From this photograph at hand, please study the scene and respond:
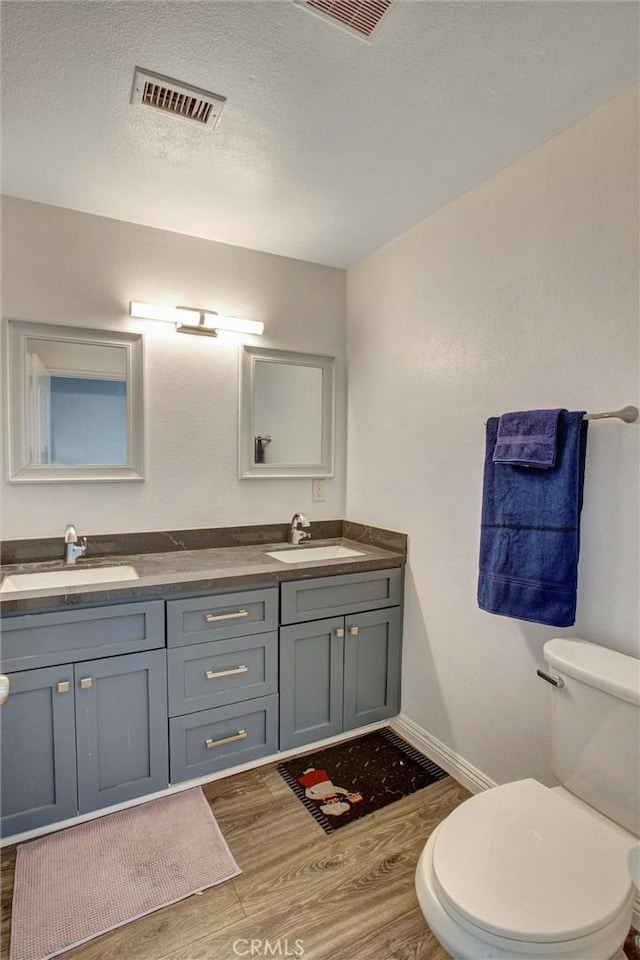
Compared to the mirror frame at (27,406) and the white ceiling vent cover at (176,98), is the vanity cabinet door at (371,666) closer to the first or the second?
the mirror frame at (27,406)

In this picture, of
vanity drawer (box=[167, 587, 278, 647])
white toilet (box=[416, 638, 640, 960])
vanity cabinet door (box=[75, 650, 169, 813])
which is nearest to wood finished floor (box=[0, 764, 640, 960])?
vanity cabinet door (box=[75, 650, 169, 813])

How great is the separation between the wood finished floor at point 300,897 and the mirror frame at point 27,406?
53.3 inches

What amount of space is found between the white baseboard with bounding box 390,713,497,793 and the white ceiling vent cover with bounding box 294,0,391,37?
7.89 feet

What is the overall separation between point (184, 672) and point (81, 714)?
364 millimetres

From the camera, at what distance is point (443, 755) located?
207cm

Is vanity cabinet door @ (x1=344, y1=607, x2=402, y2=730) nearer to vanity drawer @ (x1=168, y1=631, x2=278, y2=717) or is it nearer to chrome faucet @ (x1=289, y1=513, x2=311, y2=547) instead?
vanity drawer @ (x1=168, y1=631, x2=278, y2=717)

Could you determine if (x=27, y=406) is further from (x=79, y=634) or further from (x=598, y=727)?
(x=598, y=727)

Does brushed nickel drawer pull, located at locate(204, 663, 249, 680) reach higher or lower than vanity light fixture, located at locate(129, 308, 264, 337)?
lower

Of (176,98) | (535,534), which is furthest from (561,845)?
(176,98)

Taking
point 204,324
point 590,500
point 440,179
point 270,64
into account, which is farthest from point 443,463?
point 270,64

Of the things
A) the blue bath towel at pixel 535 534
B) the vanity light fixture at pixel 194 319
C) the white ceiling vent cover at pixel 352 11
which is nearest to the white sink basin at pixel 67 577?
the vanity light fixture at pixel 194 319

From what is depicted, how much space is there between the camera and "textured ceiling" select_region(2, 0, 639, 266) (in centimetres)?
120

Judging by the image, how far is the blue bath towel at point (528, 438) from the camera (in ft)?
4.97

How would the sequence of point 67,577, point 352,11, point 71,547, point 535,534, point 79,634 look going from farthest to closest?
point 71,547 < point 67,577 < point 79,634 < point 535,534 < point 352,11
